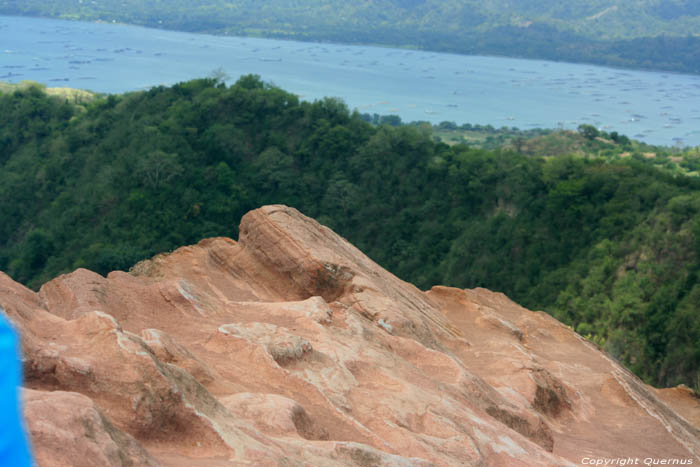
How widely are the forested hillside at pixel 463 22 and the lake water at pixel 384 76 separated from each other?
3.46 meters

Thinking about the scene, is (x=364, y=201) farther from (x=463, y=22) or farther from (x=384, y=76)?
(x=463, y=22)

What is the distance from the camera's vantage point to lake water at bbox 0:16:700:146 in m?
110

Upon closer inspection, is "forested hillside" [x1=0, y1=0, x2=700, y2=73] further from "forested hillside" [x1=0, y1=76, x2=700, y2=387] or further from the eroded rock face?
the eroded rock face

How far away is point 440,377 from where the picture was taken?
13195mm

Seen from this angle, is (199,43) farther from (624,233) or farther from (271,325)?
(271,325)

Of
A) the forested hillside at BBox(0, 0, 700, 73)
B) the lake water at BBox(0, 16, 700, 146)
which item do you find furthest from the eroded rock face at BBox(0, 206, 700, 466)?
the forested hillside at BBox(0, 0, 700, 73)

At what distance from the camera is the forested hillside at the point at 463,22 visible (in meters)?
145

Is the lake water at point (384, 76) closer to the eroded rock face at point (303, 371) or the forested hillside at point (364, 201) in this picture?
the forested hillside at point (364, 201)

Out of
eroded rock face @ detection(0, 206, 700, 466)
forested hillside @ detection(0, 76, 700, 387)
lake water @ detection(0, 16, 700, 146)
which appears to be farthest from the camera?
lake water @ detection(0, 16, 700, 146)

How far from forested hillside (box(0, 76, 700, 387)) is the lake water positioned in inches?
1890

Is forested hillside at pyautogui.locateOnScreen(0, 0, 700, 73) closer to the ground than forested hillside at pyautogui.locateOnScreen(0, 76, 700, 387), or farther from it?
farther from it

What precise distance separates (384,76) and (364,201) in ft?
326

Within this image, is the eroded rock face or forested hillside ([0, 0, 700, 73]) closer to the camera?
the eroded rock face

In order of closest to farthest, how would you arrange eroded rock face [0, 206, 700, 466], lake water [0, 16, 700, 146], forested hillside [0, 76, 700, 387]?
eroded rock face [0, 206, 700, 466]
forested hillside [0, 76, 700, 387]
lake water [0, 16, 700, 146]
